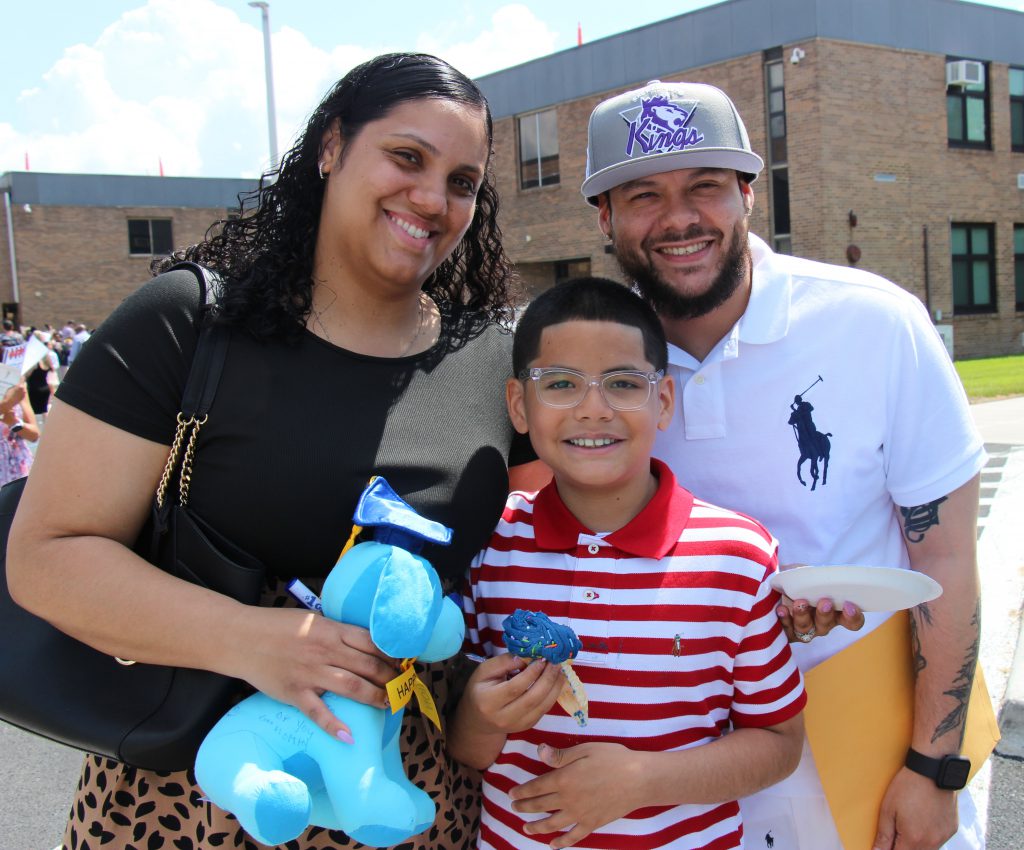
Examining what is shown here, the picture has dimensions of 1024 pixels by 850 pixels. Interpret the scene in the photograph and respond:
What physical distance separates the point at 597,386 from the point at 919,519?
835 millimetres

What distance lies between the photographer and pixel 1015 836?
3.15m

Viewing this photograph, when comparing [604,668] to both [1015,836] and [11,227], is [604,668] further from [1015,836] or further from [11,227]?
[11,227]

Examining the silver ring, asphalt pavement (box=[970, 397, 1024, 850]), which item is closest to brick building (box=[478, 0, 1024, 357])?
asphalt pavement (box=[970, 397, 1024, 850])

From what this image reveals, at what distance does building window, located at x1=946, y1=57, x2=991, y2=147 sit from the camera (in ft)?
73.4

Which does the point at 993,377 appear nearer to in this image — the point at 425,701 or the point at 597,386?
the point at 597,386

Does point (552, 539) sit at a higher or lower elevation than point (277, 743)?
higher

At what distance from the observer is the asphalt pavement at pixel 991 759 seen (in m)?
3.36

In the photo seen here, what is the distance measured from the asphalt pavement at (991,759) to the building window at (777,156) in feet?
52.9

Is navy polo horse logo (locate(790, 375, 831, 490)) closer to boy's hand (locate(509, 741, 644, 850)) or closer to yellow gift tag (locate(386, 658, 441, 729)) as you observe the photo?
boy's hand (locate(509, 741, 644, 850))

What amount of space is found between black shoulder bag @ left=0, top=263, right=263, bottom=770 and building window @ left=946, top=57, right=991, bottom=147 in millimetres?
24772

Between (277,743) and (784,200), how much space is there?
21504mm

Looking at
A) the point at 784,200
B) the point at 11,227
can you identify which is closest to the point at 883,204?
the point at 784,200

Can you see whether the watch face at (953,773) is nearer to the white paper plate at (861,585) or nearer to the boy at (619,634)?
the boy at (619,634)

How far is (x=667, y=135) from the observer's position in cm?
214
